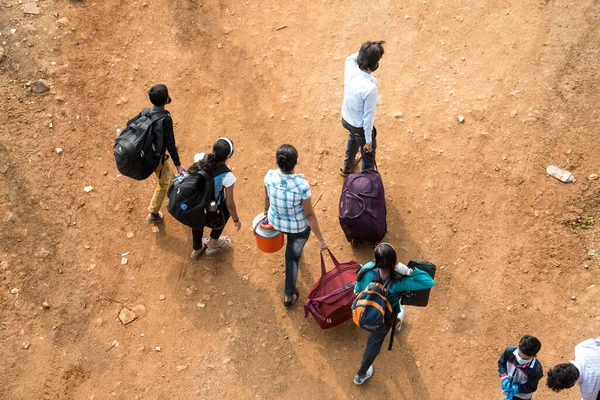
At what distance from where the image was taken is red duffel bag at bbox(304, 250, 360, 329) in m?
5.96

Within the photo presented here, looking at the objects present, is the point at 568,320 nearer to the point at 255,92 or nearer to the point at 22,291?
the point at 255,92

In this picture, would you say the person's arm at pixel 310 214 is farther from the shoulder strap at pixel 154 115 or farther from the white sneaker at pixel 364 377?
the shoulder strap at pixel 154 115

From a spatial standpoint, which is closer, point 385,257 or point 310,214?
point 385,257

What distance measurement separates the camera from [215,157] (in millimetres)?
5621

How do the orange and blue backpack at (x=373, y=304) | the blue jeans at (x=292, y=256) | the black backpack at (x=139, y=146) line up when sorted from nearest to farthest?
the orange and blue backpack at (x=373, y=304)
the blue jeans at (x=292, y=256)
the black backpack at (x=139, y=146)

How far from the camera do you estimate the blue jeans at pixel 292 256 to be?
19.1 ft

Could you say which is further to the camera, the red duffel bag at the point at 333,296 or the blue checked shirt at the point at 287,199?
the red duffel bag at the point at 333,296

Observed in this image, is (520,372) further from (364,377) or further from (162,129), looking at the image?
(162,129)

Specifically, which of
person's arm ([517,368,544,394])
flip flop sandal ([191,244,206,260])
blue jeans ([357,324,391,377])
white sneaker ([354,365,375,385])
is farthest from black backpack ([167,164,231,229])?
person's arm ([517,368,544,394])

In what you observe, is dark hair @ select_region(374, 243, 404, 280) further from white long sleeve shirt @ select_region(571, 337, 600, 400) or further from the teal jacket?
white long sleeve shirt @ select_region(571, 337, 600, 400)

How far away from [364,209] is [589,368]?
2.79 m

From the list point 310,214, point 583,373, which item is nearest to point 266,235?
point 310,214

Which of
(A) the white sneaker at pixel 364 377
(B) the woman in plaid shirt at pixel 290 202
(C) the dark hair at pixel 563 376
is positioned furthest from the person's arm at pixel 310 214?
(C) the dark hair at pixel 563 376

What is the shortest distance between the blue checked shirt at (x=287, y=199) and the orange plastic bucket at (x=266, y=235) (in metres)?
0.31
